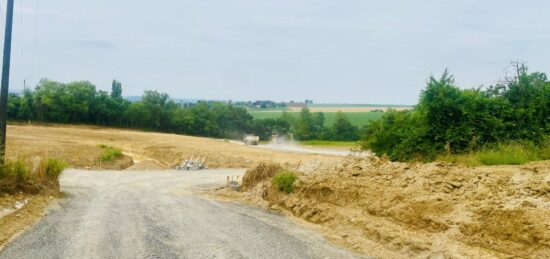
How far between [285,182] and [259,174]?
4457 millimetres

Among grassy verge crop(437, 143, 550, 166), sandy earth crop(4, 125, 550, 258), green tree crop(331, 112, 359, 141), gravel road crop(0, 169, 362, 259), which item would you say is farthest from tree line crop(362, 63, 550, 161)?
green tree crop(331, 112, 359, 141)

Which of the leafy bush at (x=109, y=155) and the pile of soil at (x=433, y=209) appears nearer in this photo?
the pile of soil at (x=433, y=209)

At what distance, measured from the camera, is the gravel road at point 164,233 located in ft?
34.3

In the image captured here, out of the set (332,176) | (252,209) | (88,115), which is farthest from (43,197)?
(88,115)

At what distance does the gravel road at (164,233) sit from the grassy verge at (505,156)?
19.7 feet

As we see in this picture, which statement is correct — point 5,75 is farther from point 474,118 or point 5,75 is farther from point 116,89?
point 116,89

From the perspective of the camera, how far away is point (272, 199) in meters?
18.1

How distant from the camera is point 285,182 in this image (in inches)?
706

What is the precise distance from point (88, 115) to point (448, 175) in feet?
301

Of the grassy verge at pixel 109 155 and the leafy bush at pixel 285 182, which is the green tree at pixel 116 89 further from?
the leafy bush at pixel 285 182

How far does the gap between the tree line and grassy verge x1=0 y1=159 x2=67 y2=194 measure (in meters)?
13.6

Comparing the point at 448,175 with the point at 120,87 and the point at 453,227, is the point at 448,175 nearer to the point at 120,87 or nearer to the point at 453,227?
the point at 453,227

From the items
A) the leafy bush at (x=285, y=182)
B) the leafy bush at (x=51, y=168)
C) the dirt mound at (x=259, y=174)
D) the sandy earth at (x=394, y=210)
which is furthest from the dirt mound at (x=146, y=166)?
the leafy bush at (x=285, y=182)

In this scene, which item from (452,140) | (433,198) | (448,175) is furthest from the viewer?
(452,140)
